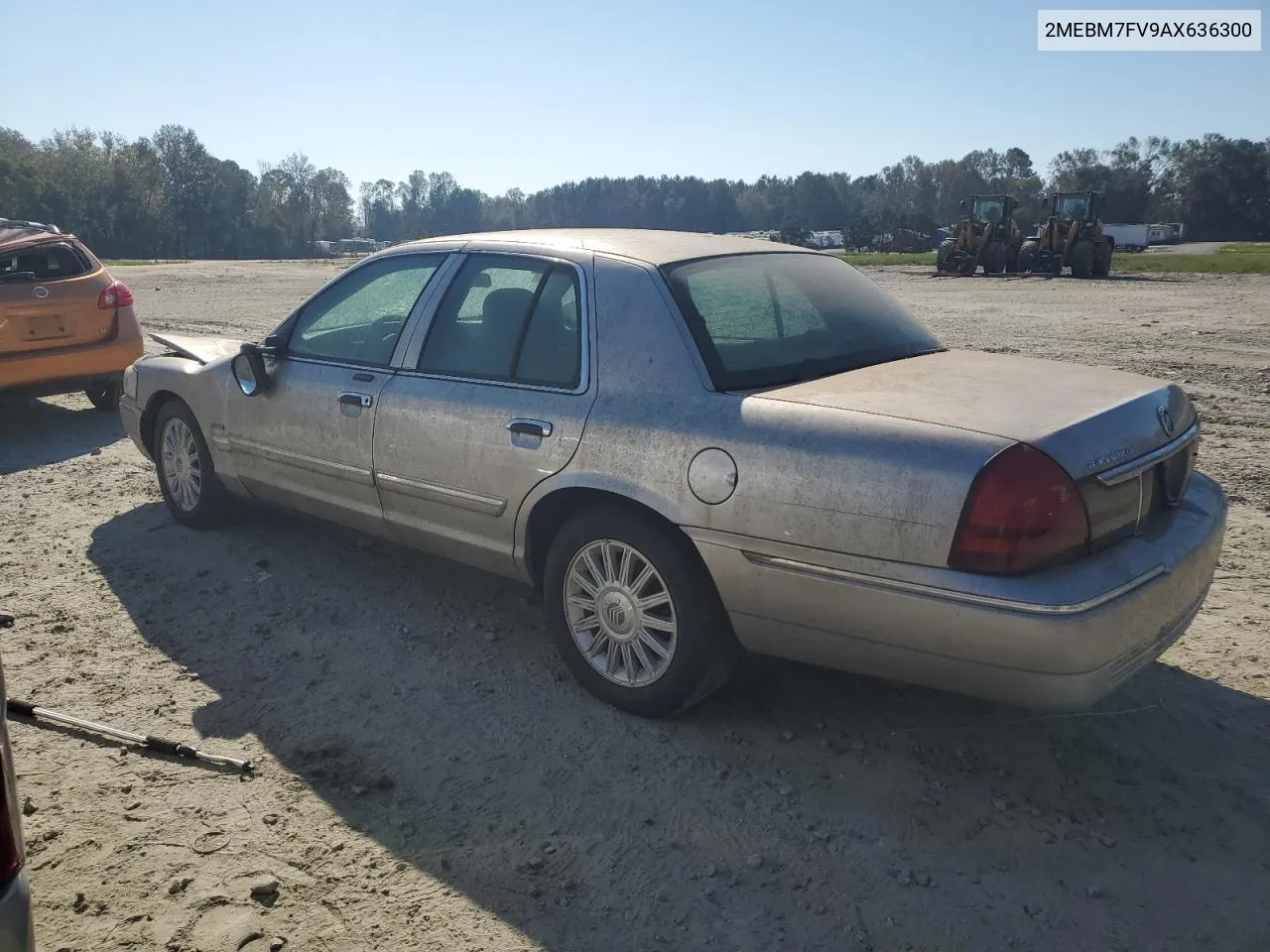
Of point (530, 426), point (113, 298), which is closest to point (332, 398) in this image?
point (530, 426)

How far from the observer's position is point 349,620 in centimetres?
463

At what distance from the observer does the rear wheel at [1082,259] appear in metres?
31.2

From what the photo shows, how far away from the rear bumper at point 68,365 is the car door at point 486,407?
529 cm

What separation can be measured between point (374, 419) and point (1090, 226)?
32183 millimetres

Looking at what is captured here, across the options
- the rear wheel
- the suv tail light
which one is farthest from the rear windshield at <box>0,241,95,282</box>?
the rear wheel

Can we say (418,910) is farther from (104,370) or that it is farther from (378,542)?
(104,370)

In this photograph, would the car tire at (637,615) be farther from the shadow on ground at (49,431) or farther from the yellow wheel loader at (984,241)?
the yellow wheel loader at (984,241)

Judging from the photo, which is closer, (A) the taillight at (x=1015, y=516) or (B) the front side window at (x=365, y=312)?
(A) the taillight at (x=1015, y=516)

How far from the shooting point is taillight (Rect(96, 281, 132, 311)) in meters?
8.69

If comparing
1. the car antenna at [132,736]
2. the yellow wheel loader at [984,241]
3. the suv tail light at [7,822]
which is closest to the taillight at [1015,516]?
the suv tail light at [7,822]

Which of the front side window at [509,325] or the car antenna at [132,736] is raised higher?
the front side window at [509,325]

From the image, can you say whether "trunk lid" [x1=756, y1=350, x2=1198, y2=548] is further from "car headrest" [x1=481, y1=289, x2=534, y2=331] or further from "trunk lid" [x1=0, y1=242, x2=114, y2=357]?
"trunk lid" [x1=0, y1=242, x2=114, y2=357]

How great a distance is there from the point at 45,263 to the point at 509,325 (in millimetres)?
6207

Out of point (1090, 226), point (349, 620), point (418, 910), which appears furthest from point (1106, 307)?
point (418, 910)
